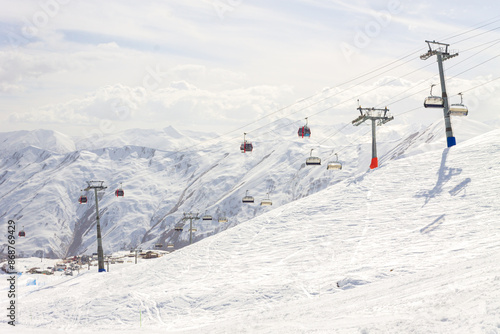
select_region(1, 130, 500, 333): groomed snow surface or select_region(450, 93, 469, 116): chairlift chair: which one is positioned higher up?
select_region(450, 93, 469, 116): chairlift chair

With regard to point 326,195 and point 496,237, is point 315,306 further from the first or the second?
point 326,195

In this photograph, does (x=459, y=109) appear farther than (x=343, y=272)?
Yes

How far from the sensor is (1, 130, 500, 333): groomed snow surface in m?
11.7

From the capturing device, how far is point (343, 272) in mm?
18422

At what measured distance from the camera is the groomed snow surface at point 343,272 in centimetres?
1172

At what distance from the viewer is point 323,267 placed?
64.8 ft

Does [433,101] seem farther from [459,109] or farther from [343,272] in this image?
[343,272]

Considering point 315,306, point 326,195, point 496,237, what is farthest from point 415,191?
point 315,306

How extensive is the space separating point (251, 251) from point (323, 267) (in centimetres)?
555

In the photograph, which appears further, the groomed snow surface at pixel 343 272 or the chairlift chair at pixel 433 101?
the chairlift chair at pixel 433 101

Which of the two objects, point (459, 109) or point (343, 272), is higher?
point (459, 109)

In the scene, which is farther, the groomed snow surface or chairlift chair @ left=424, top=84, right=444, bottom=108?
chairlift chair @ left=424, top=84, right=444, bottom=108

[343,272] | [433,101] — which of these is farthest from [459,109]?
[343,272]

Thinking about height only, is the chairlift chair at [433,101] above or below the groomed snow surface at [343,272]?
above
